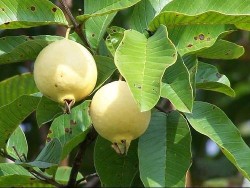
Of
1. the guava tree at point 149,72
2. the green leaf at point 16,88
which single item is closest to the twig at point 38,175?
the guava tree at point 149,72

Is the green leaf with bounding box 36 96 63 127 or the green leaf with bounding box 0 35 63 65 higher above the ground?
the green leaf with bounding box 0 35 63 65

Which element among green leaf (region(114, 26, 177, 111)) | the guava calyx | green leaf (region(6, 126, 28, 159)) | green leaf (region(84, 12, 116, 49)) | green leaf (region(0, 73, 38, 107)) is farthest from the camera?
green leaf (region(0, 73, 38, 107))

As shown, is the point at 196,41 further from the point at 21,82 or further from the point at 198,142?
the point at 198,142

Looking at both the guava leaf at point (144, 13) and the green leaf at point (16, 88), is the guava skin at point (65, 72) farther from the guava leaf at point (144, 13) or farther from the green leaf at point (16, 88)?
the green leaf at point (16, 88)

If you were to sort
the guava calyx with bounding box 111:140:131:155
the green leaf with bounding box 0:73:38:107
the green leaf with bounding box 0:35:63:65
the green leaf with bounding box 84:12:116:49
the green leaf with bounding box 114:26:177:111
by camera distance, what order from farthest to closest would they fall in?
the green leaf with bounding box 0:73:38:107 < the green leaf with bounding box 84:12:116:49 < the green leaf with bounding box 0:35:63:65 < the guava calyx with bounding box 111:140:131:155 < the green leaf with bounding box 114:26:177:111

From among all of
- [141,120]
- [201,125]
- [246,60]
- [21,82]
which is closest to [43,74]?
[141,120]

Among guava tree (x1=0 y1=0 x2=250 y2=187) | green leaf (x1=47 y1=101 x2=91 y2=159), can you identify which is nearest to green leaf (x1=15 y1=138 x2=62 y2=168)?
guava tree (x1=0 y1=0 x2=250 y2=187)

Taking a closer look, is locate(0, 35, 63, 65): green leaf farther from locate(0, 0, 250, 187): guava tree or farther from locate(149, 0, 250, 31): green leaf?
locate(149, 0, 250, 31): green leaf

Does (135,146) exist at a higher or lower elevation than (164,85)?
lower

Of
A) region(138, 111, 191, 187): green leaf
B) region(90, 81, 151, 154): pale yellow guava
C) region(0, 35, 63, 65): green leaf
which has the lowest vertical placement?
region(138, 111, 191, 187): green leaf
